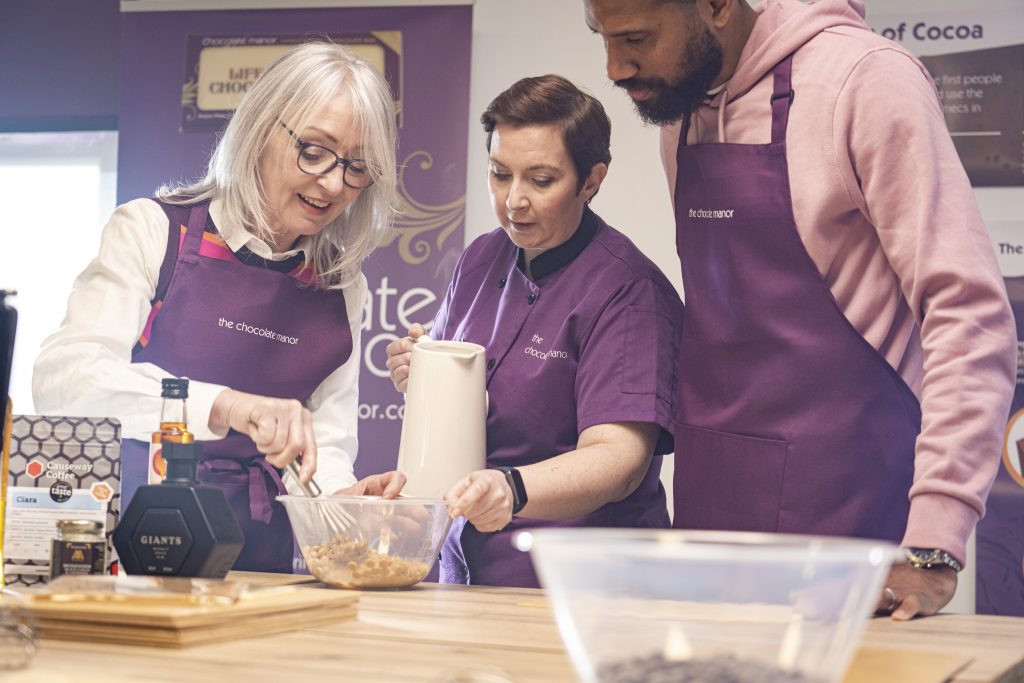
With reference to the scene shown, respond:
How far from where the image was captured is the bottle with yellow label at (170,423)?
126 cm

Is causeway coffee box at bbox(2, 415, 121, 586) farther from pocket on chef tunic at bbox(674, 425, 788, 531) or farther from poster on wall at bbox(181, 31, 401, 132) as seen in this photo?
poster on wall at bbox(181, 31, 401, 132)

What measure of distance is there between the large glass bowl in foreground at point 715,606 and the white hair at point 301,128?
64.8 inches

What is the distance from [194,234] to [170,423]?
3.09ft

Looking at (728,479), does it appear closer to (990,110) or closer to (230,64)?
(990,110)

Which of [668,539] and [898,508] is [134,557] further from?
[898,508]

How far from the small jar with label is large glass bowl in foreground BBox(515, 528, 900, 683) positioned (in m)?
0.81

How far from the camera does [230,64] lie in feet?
12.9

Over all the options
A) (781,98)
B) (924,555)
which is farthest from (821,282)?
(924,555)

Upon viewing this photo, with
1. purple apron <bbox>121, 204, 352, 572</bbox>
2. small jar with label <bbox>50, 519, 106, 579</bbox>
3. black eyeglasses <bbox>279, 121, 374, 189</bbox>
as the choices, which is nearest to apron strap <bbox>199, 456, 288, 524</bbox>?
purple apron <bbox>121, 204, 352, 572</bbox>

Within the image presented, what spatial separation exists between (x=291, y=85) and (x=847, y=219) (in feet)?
3.47

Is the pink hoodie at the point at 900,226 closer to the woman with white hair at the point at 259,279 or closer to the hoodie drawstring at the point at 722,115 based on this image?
the hoodie drawstring at the point at 722,115

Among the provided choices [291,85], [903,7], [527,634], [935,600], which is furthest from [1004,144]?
[527,634]

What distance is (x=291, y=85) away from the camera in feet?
6.98

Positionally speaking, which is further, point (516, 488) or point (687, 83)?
point (687, 83)
